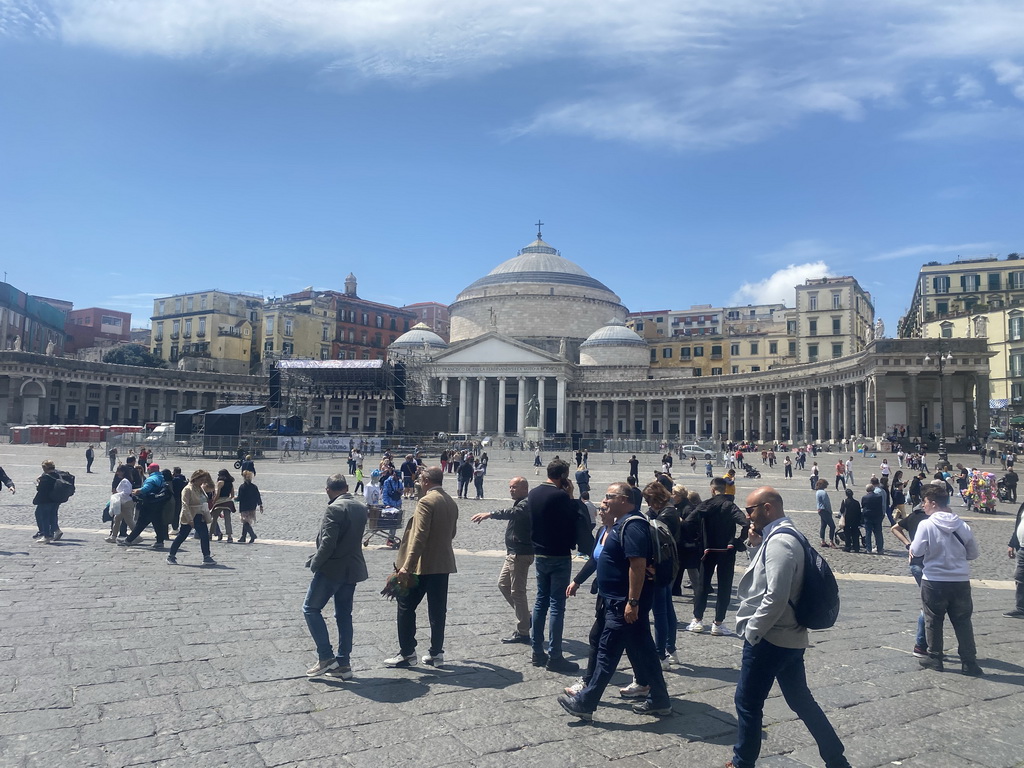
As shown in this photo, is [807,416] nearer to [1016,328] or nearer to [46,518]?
[1016,328]

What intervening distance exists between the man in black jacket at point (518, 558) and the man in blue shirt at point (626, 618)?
1278 mm

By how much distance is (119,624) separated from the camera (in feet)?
22.5

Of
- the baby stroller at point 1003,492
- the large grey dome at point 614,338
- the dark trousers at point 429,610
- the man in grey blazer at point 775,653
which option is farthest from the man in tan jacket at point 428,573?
the large grey dome at point 614,338

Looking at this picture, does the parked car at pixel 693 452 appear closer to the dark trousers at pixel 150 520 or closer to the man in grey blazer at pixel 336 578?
the dark trousers at pixel 150 520

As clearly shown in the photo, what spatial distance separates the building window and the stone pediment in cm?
3471

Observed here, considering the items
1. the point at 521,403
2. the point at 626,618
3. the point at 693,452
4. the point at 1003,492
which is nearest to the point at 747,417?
the point at 521,403

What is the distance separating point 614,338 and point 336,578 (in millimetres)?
72550

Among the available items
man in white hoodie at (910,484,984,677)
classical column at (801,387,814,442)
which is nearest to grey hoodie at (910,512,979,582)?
man in white hoodie at (910,484,984,677)

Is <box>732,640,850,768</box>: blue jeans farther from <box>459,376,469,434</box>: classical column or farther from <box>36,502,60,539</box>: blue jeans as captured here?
<box>459,376,469,434</box>: classical column

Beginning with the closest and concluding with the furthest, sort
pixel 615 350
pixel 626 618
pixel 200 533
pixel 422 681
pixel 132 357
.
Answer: pixel 626 618
pixel 422 681
pixel 200 533
pixel 615 350
pixel 132 357

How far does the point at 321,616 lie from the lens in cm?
562

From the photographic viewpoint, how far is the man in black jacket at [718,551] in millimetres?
7148

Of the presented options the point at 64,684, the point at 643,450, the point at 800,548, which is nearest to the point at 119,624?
the point at 64,684

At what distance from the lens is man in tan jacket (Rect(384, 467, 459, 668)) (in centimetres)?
580
